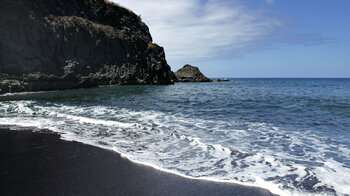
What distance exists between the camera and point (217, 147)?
239 inches

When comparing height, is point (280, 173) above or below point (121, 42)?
below

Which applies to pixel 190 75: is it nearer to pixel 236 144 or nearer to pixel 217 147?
pixel 236 144

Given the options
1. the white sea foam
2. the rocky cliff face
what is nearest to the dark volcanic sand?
the white sea foam

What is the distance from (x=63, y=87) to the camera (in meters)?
31.6

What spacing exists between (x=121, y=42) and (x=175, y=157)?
41.6 meters

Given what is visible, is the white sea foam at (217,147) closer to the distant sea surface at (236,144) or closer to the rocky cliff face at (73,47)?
the distant sea surface at (236,144)

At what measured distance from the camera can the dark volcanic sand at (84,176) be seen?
12.0 ft

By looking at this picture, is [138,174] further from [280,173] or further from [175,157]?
[280,173]

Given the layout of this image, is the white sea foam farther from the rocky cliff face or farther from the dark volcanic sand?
the rocky cliff face

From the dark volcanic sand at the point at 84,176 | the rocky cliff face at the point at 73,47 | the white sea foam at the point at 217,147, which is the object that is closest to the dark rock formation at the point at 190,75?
the rocky cliff face at the point at 73,47

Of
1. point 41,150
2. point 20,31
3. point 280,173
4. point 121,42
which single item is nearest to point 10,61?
point 20,31

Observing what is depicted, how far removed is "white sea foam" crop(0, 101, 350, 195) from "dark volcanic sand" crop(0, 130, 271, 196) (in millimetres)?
316

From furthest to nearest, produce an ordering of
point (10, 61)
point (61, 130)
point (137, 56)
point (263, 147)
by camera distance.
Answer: point (137, 56)
point (10, 61)
point (61, 130)
point (263, 147)

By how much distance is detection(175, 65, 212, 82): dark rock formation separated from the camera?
7838cm
